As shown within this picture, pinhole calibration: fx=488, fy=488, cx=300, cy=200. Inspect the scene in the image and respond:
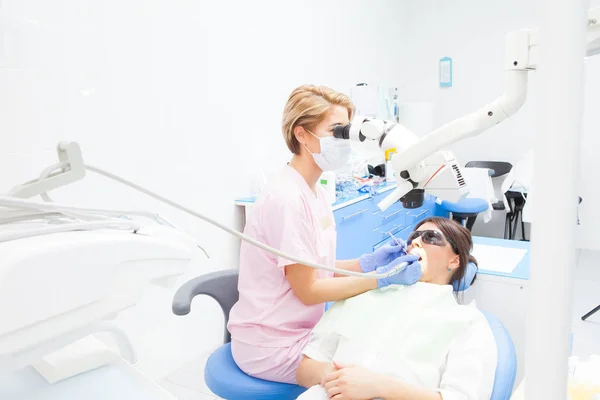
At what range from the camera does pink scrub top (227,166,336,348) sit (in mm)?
1452

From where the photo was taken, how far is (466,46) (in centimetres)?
495

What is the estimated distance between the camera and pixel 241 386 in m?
1.42

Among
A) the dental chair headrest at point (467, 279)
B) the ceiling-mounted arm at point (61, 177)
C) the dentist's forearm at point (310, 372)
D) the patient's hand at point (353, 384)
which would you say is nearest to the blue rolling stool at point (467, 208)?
the dental chair headrest at point (467, 279)

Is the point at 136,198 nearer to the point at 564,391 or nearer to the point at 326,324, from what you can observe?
the point at 326,324

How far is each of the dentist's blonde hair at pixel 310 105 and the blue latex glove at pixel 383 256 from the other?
18.7 inches

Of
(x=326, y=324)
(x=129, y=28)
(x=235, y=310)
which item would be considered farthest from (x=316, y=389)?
(x=129, y=28)

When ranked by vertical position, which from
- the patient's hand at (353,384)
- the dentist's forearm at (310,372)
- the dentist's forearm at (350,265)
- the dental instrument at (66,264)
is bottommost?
the dentist's forearm at (310,372)

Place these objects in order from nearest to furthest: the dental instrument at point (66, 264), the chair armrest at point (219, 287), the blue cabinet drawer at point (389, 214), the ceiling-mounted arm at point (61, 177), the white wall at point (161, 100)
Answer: the dental instrument at point (66, 264), the ceiling-mounted arm at point (61, 177), the chair armrest at point (219, 287), the white wall at point (161, 100), the blue cabinet drawer at point (389, 214)

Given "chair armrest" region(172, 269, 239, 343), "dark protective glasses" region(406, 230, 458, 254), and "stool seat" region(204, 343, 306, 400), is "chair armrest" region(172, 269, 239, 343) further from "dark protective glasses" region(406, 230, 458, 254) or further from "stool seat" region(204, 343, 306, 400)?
"dark protective glasses" region(406, 230, 458, 254)

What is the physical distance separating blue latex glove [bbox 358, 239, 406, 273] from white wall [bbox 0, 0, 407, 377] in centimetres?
115

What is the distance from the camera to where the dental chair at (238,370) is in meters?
1.27

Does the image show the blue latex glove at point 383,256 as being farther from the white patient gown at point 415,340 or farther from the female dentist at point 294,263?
the white patient gown at point 415,340

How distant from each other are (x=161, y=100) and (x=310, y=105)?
1.10 m

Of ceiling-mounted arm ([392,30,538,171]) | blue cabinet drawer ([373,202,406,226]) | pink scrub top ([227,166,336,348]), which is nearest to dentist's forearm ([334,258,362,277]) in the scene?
pink scrub top ([227,166,336,348])
